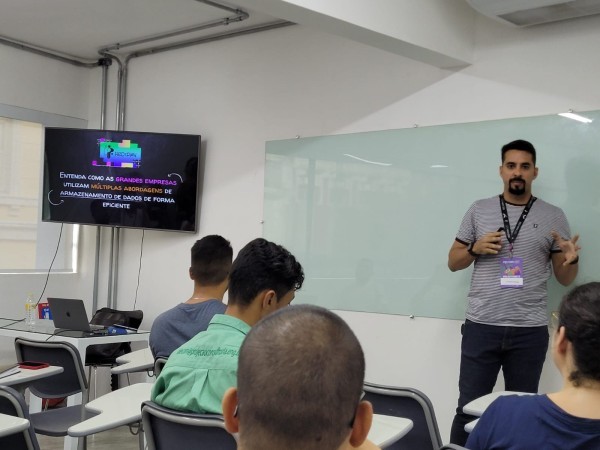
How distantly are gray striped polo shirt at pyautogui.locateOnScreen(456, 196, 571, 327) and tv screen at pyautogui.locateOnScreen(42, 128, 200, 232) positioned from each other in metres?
2.73

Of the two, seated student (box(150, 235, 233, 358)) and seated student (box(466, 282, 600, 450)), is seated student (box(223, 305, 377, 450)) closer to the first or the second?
seated student (box(466, 282, 600, 450))

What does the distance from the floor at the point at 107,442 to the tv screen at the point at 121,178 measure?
163 centimetres

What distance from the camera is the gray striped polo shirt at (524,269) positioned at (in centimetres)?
379

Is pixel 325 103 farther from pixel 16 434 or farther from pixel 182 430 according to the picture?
pixel 182 430

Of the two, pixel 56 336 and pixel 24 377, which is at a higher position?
pixel 24 377

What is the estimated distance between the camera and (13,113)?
6.21 m

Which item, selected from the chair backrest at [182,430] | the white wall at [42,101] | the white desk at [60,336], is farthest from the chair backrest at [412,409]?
the white wall at [42,101]

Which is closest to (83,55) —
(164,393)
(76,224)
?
(76,224)

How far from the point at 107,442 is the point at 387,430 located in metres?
3.52

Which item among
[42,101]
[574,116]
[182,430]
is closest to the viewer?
[182,430]

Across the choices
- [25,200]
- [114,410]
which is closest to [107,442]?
[25,200]

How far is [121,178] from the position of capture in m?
6.14

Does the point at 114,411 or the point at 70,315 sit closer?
the point at 114,411

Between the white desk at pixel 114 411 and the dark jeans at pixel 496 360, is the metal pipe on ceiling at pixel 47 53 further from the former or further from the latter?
the dark jeans at pixel 496 360
